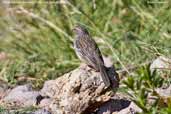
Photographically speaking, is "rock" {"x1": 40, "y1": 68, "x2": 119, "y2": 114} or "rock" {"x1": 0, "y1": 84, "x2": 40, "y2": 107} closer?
"rock" {"x1": 40, "y1": 68, "x2": 119, "y2": 114}

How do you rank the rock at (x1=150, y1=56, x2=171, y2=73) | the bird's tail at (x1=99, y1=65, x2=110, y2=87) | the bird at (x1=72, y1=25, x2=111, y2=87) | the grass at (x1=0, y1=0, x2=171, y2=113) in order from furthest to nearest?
the grass at (x1=0, y1=0, x2=171, y2=113), the rock at (x1=150, y1=56, x2=171, y2=73), the bird at (x1=72, y1=25, x2=111, y2=87), the bird's tail at (x1=99, y1=65, x2=110, y2=87)

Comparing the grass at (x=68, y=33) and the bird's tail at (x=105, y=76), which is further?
the grass at (x=68, y=33)

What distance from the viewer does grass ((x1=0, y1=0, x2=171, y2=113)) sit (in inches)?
355

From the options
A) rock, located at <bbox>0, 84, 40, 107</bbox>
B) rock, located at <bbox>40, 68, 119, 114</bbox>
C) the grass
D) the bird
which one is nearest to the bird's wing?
the bird

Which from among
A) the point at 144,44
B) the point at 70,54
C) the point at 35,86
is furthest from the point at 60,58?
the point at 144,44

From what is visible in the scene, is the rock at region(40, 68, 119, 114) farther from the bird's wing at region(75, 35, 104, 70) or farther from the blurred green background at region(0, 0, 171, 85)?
the blurred green background at region(0, 0, 171, 85)

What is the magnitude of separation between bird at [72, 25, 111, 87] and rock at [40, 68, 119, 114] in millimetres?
94

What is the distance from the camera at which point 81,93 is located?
6.69 m

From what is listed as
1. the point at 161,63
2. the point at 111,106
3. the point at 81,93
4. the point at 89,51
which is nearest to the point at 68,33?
the point at 89,51

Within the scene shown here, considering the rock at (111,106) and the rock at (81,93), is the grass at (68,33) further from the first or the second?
the rock at (81,93)

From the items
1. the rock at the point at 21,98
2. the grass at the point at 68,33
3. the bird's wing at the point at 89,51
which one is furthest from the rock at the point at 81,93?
the grass at the point at 68,33

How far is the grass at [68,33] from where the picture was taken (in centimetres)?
901

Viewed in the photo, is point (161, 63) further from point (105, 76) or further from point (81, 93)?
point (81, 93)

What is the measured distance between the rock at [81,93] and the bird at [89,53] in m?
0.09
